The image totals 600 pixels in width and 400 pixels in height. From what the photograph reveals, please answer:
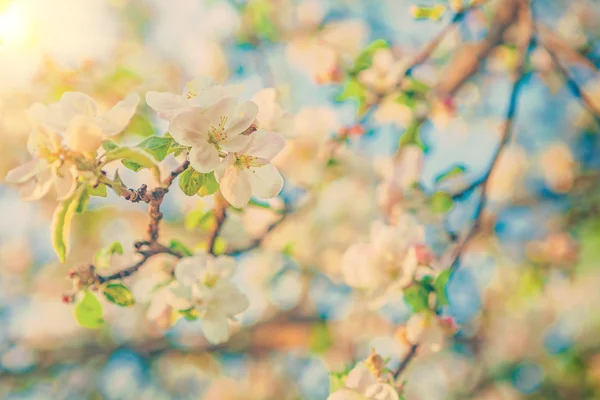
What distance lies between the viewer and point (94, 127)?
2.03 feet

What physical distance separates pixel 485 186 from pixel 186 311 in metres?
0.72

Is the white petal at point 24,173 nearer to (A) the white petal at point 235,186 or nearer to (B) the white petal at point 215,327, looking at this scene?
(A) the white petal at point 235,186

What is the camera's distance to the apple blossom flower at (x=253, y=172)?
68 cm

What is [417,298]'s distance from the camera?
924 mm

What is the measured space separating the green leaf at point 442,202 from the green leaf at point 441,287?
1.18ft

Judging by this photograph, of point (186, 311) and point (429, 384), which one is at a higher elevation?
point (429, 384)

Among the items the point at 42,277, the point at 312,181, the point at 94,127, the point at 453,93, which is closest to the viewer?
the point at 94,127

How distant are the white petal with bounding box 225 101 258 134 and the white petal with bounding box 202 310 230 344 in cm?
35

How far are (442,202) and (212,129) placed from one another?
29.1 inches

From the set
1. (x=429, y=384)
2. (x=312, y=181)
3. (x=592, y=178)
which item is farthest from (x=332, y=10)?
(x=429, y=384)

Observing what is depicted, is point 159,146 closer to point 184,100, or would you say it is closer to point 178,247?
point 184,100

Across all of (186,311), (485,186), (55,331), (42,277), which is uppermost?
(42,277)

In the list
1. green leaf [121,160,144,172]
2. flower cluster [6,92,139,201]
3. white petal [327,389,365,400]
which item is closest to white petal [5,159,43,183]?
flower cluster [6,92,139,201]

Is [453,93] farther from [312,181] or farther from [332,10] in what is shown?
[332,10]
